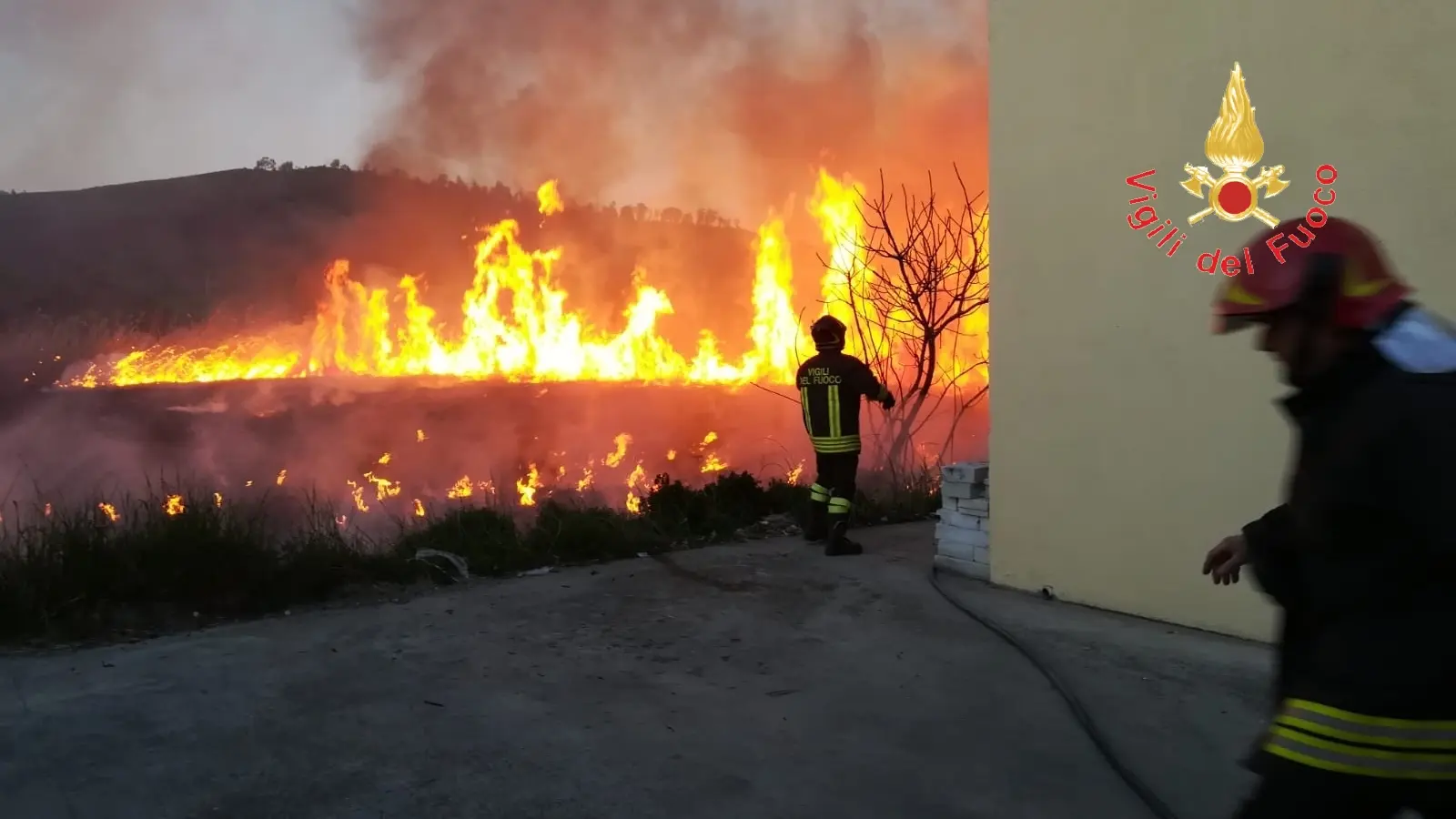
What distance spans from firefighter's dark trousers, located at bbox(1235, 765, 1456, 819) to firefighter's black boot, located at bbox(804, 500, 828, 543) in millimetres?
5312

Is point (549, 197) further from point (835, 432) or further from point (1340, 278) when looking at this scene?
point (1340, 278)

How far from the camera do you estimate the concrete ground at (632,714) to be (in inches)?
107

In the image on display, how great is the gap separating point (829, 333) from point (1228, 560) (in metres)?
4.82

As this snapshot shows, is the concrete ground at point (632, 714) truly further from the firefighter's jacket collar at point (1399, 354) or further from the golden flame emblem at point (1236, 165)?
the golden flame emblem at point (1236, 165)

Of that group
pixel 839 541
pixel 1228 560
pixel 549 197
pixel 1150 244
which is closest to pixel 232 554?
pixel 839 541

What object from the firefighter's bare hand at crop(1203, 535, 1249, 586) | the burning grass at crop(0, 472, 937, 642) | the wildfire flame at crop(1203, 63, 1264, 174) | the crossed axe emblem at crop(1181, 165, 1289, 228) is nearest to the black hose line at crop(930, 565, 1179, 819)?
the firefighter's bare hand at crop(1203, 535, 1249, 586)

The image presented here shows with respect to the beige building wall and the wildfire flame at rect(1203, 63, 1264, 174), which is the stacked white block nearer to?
the beige building wall

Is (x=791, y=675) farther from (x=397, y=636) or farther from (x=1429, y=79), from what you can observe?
(x=1429, y=79)

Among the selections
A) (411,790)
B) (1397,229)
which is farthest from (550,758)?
(1397,229)

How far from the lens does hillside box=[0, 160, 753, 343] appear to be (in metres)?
17.5

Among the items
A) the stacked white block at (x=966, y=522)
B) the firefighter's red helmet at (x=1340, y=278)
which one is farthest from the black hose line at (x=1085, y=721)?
the firefighter's red helmet at (x=1340, y=278)

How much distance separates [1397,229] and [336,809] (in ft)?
15.0

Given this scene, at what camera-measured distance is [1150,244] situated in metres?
4.46

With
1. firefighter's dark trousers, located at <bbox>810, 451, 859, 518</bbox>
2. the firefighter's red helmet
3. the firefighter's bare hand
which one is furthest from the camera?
firefighter's dark trousers, located at <bbox>810, 451, 859, 518</bbox>
